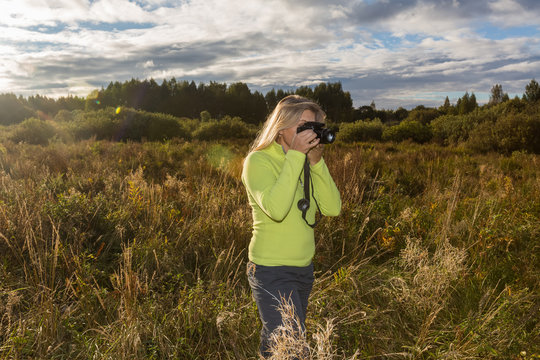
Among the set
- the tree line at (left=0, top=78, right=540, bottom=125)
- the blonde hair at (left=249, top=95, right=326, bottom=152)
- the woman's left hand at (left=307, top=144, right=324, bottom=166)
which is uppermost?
the tree line at (left=0, top=78, right=540, bottom=125)

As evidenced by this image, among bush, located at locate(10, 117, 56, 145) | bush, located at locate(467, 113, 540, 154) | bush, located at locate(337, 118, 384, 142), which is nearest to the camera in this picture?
bush, located at locate(467, 113, 540, 154)

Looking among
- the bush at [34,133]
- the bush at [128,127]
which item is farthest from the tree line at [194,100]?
the bush at [34,133]

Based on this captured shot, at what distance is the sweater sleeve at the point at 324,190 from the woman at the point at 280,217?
0.11m

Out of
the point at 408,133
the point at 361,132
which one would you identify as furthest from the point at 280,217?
the point at 361,132

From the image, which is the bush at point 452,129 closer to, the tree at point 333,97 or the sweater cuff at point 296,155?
the sweater cuff at point 296,155

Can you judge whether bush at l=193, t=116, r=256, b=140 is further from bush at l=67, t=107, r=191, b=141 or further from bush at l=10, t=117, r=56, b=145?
bush at l=10, t=117, r=56, b=145

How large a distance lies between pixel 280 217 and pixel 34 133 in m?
18.8

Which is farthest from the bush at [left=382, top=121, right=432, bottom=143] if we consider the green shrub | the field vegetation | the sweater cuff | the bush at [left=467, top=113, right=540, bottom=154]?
the sweater cuff

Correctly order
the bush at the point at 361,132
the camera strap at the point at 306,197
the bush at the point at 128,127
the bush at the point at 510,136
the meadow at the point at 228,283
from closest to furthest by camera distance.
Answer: the camera strap at the point at 306,197, the meadow at the point at 228,283, the bush at the point at 510,136, the bush at the point at 128,127, the bush at the point at 361,132

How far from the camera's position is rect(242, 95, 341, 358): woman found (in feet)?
5.33

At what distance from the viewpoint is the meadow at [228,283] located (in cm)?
214

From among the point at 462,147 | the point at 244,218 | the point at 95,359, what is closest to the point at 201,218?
the point at 244,218

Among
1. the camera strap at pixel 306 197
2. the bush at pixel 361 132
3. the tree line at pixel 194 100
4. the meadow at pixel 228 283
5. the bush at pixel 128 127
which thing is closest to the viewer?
the camera strap at pixel 306 197

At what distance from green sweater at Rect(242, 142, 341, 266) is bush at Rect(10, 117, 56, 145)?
56.3ft
